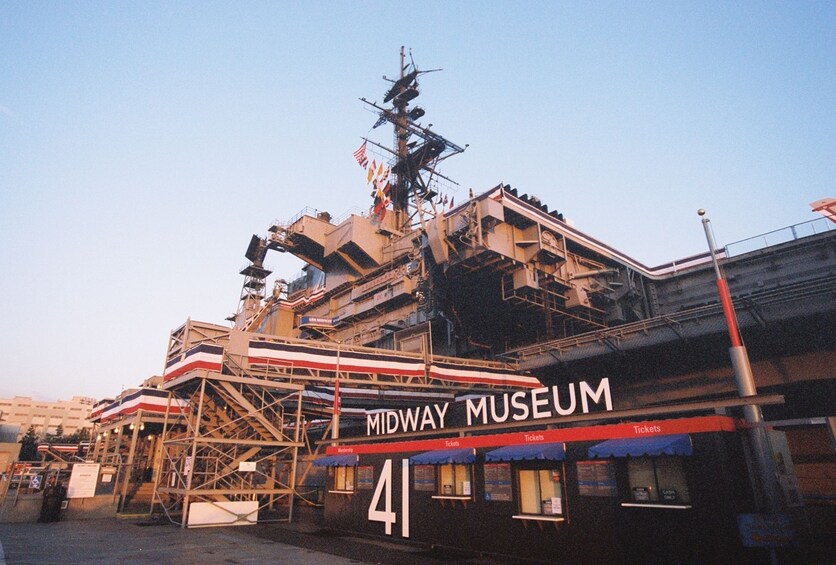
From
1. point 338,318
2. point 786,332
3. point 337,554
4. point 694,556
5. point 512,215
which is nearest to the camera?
point 694,556

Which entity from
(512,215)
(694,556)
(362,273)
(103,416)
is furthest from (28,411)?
(694,556)

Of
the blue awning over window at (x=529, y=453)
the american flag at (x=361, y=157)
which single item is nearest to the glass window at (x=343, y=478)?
the blue awning over window at (x=529, y=453)

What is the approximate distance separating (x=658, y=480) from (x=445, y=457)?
713cm

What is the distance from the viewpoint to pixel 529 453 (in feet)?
49.3

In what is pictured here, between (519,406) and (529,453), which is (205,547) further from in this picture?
(519,406)

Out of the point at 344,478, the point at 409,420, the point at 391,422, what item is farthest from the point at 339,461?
the point at 409,420

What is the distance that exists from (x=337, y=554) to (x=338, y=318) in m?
33.8

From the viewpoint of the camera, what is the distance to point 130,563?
13258 millimetres

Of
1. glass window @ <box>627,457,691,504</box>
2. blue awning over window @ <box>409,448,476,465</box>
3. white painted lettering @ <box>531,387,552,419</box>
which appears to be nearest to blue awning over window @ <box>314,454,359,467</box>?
blue awning over window @ <box>409,448,476,465</box>

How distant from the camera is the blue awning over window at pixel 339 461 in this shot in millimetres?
21327

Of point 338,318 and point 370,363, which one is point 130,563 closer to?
point 370,363

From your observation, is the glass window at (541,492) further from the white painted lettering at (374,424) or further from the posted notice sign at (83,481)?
the posted notice sign at (83,481)

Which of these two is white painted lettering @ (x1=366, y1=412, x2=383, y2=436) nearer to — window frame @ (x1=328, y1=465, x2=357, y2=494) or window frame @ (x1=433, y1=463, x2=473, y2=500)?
window frame @ (x1=328, y1=465, x2=357, y2=494)

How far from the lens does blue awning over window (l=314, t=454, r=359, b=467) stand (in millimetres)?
21327
